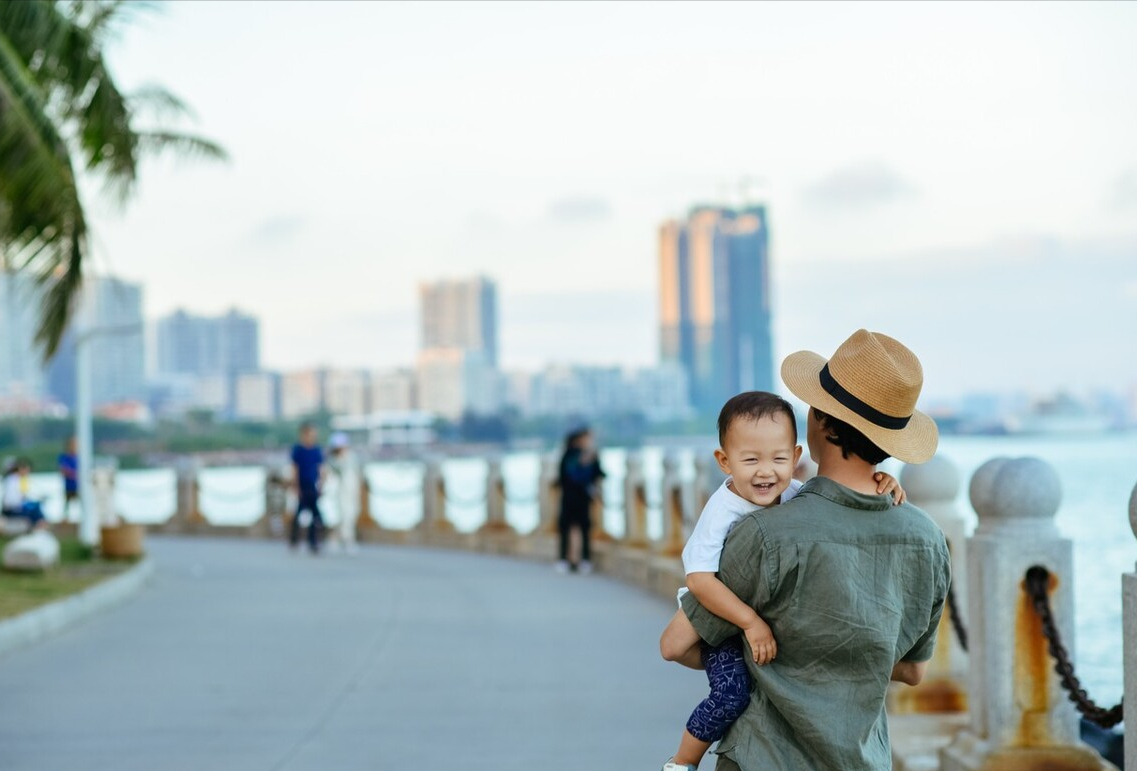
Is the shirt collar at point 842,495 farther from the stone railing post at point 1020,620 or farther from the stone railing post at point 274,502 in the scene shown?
the stone railing post at point 274,502

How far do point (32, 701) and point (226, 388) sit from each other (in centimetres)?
6550

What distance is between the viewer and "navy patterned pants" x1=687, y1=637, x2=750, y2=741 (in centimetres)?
315

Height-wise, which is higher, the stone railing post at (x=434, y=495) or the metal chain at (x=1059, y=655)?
the metal chain at (x=1059, y=655)

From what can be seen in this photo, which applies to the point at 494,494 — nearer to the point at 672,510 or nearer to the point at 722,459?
the point at 672,510

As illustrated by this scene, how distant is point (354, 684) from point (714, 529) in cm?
703

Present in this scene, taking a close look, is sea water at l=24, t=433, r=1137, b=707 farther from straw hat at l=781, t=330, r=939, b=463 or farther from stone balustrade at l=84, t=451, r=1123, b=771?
straw hat at l=781, t=330, r=939, b=463

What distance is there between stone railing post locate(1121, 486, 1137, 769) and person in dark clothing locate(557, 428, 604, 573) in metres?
13.7

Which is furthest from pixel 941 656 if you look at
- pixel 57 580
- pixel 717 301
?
pixel 717 301

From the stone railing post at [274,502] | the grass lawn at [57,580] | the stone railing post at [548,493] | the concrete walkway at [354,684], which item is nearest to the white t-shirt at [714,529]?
the concrete walkway at [354,684]

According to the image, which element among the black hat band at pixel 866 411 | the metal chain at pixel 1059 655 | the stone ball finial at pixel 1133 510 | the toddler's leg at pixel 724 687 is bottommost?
the metal chain at pixel 1059 655

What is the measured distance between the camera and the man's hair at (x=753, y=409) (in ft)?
9.92

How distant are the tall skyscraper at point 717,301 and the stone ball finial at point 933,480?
59.7 meters

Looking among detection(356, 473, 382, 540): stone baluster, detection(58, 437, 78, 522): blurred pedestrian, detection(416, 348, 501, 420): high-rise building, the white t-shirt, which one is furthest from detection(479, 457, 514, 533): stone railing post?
detection(416, 348, 501, 420): high-rise building

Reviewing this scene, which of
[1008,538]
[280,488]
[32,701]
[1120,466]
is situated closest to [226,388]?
[280,488]
